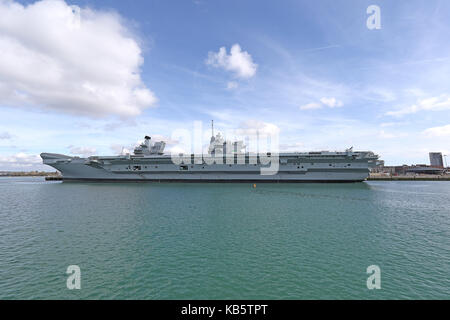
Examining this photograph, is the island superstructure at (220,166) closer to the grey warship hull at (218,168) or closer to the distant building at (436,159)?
the grey warship hull at (218,168)

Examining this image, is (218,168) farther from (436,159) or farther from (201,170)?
(436,159)

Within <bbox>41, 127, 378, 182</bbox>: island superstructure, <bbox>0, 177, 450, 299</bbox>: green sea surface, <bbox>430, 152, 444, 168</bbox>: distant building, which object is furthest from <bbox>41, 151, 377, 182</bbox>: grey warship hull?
<bbox>430, 152, 444, 168</bbox>: distant building

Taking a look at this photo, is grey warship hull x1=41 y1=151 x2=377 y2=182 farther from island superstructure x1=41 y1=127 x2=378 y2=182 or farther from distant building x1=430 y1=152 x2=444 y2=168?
distant building x1=430 y1=152 x2=444 y2=168

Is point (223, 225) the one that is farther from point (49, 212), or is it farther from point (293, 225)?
point (49, 212)

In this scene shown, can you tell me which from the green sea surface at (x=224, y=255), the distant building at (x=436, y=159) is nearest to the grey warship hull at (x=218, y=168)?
the green sea surface at (x=224, y=255)

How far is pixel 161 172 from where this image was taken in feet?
117

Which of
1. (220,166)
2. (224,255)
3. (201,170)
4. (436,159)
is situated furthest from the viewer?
(436,159)

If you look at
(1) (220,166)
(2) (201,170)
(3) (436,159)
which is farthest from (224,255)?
(3) (436,159)

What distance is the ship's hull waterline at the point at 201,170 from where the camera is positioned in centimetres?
3150

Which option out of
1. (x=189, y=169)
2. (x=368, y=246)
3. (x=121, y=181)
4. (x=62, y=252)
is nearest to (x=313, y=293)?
(x=368, y=246)

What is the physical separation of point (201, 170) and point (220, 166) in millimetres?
3610

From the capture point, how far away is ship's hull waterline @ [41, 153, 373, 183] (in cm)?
3150

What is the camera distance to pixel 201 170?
34562 mm
